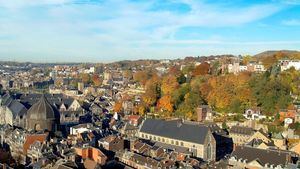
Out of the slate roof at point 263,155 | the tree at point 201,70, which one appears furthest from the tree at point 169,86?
the slate roof at point 263,155

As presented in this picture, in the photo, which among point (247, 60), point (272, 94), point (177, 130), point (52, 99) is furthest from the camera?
point (247, 60)

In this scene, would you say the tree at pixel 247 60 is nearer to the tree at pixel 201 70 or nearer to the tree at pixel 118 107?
the tree at pixel 201 70

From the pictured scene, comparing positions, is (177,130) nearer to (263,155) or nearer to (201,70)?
(263,155)

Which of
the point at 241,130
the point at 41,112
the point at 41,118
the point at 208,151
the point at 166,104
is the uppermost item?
the point at 41,112

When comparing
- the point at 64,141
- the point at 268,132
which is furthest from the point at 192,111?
the point at 64,141

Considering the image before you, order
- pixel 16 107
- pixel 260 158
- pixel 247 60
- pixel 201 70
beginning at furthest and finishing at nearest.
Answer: pixel 247 60
pixel 201 70
pixel 16 107
pixel 260 158

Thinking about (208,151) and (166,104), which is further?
(166,104)

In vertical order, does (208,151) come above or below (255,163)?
below

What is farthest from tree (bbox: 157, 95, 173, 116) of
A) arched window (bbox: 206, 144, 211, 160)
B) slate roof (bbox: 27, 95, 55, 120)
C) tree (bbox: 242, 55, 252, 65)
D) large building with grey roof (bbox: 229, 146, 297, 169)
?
tree (bbox: 242, 55, 252, 65)

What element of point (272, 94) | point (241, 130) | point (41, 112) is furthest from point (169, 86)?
point (41, 112)
